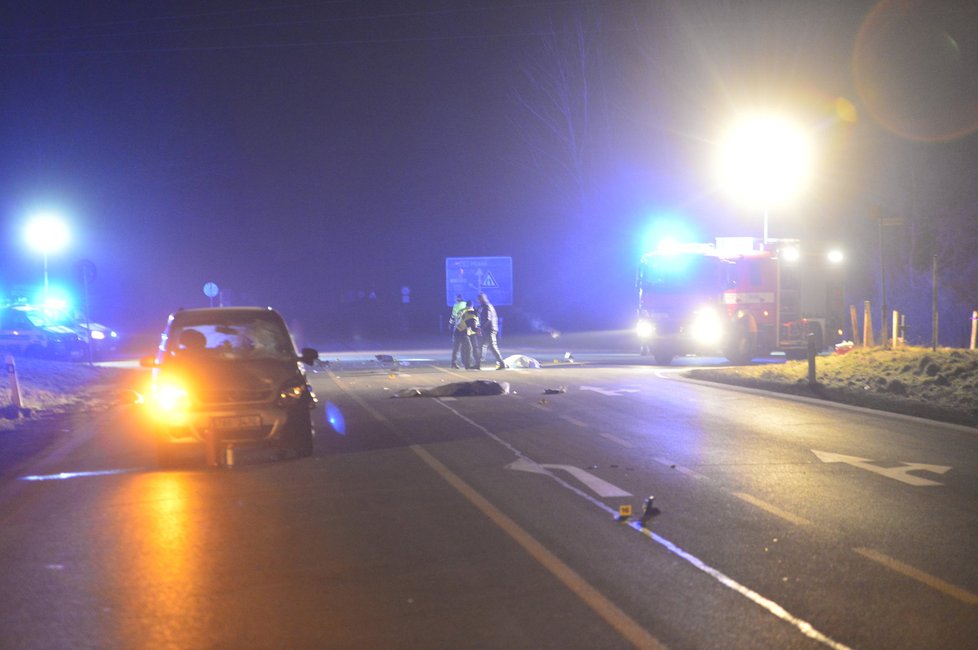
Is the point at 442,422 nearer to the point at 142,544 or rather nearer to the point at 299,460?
the point at 299,460

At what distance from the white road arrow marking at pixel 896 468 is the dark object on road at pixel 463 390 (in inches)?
359

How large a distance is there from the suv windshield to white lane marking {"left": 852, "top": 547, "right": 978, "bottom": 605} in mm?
7127

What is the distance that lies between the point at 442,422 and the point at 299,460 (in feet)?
12.7

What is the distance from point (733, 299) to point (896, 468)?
18.9m

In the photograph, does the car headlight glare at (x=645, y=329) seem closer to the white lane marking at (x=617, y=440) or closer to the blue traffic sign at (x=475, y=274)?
the blue traffic sign at (x=475, y=274)

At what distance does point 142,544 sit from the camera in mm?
8047

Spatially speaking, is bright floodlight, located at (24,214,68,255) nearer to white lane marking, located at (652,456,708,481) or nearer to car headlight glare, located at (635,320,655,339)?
car headlight glare, located at (635,320,655,339)

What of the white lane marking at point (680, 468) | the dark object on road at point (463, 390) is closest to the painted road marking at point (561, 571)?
the white lane marking at point (680, 468)

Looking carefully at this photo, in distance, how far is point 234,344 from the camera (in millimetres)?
13430

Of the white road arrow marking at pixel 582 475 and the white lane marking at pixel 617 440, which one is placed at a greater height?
the white road arrow marking at pixel 582 475

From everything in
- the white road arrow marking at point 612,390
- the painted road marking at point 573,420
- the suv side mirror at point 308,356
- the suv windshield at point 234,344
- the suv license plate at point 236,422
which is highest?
the suv windshield at point 234,344

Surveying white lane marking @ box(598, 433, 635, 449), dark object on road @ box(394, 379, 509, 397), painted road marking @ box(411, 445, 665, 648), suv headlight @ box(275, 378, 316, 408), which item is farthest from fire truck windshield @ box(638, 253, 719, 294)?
painted road marking @ box(411, 445, 665, 648)

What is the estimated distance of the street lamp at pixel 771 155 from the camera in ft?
117

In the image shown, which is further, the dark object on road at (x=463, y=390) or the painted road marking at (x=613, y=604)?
the dark object on road at (x=463, y=390)
